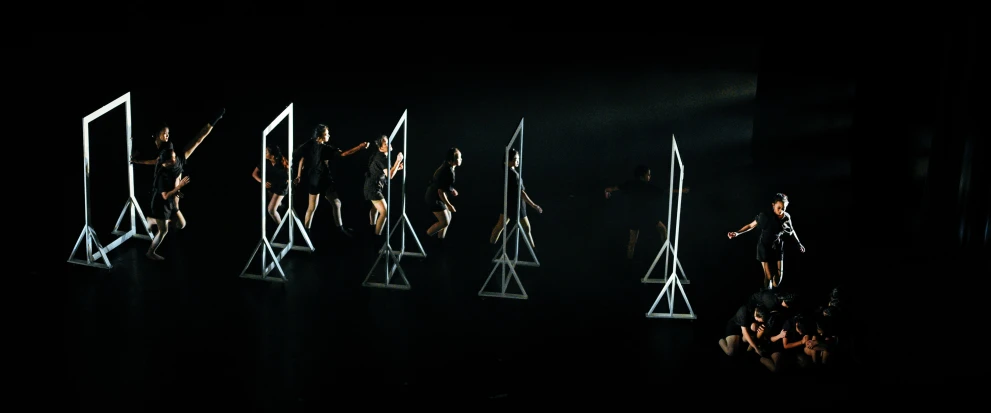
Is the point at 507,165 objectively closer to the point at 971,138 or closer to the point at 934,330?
the point at 934,330

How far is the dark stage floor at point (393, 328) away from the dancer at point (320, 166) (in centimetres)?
37

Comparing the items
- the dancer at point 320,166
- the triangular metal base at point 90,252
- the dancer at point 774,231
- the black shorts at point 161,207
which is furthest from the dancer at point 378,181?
the dancer at point 774,231

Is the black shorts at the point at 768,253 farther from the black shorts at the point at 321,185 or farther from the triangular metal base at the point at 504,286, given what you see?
the black shorts at the point at 321,185

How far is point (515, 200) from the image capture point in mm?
13773

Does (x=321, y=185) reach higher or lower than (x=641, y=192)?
lower

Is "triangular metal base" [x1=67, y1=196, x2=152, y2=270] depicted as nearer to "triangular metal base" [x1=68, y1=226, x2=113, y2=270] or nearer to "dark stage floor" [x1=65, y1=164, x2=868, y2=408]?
"triangular metal base" [x1=68, y1=226, x2=113, y2=270]

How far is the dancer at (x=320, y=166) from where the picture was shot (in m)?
13.6

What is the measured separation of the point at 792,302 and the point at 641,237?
4.55 metres

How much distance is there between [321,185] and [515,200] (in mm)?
2225

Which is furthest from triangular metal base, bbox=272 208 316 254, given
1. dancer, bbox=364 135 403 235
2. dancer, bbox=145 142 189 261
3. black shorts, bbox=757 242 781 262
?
black shorts, bbox=757 242 781 262

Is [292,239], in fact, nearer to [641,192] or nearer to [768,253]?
[641,192]

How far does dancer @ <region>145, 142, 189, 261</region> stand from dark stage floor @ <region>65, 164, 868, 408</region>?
53 cm

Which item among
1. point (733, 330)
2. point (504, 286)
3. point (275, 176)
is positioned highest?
point (275, 176)

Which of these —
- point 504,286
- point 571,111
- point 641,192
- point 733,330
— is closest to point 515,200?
point 641,192
